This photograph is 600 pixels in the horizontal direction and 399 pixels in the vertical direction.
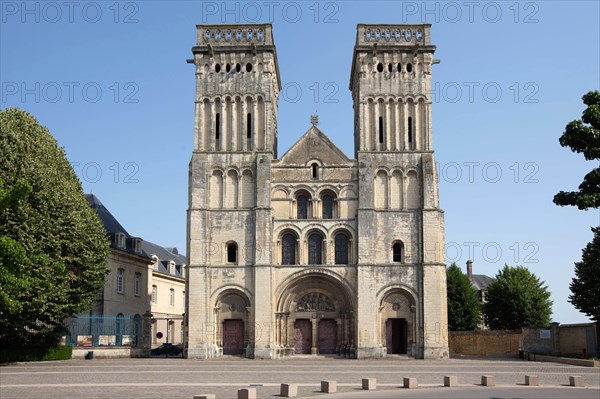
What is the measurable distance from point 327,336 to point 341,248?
17.4 feet

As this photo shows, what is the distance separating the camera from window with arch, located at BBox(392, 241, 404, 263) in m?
42.3

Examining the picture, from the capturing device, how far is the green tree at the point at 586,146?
30734 mm

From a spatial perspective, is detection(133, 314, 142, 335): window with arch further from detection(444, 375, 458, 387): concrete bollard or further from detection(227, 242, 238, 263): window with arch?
detection(444, 375, 458, 387): concrete bollard

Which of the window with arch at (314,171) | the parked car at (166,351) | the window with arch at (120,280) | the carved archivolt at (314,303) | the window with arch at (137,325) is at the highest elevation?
the window with arch at (314,171)

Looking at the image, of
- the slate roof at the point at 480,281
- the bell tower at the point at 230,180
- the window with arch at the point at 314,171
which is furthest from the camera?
the slate roof at the point at 480,281

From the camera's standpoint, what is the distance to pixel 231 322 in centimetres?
4259

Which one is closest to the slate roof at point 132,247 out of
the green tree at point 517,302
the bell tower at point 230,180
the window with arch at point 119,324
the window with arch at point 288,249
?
the window with arch at point 119,324

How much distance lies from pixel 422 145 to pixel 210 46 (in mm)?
14251

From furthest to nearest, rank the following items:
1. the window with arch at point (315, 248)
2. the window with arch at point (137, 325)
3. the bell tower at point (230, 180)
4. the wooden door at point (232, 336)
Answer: the window with arch at point (137, 325), the window with arch at point (315, 248), the wooden door at point (232, 336), the bell tower at point (230, 180)

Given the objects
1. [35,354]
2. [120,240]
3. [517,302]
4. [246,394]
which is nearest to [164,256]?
[120,240]

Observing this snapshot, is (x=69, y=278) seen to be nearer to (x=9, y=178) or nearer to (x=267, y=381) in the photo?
(x=9, y=178)

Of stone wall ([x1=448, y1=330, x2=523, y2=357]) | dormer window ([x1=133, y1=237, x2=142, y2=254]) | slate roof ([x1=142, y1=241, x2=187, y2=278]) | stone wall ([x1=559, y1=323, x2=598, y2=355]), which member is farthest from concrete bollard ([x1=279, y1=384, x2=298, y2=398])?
slate roof ([x1=142, y1=241, x2=187, y2=278])

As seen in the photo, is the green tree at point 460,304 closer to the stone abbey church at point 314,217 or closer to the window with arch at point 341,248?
the stone abbey church at point 314,217

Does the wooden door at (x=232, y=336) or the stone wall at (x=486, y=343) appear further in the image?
the stone wall at (x=486, y=343)
